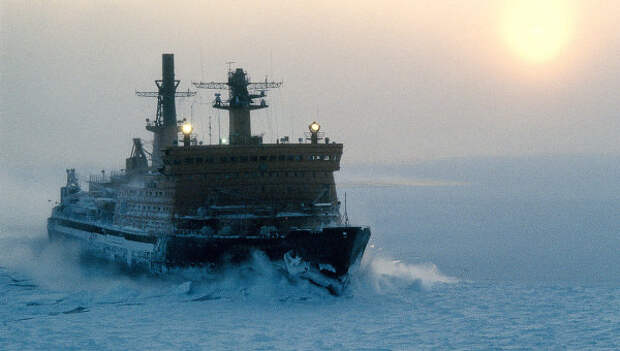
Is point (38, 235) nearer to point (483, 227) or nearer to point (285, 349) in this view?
point (483, 227)

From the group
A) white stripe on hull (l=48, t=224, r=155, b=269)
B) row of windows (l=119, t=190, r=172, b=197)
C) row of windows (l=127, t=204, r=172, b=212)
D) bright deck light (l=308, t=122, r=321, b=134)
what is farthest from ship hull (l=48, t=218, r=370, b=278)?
bright deck light (l=308, t=122, r=321, b=134)

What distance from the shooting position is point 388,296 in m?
34.1

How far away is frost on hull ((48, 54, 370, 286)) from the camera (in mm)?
33719

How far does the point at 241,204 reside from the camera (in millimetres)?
36219

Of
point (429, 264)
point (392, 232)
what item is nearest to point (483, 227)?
point (392, 232)

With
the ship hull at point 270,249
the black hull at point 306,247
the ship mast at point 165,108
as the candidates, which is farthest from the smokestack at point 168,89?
the black hull at point 306,247

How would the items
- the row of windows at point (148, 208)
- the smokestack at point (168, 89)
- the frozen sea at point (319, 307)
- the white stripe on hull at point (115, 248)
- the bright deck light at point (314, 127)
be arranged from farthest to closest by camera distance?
the smokestack at point (168, 89), the white stripe on hull at point (115, 248), the row of windows at point (148, 208), the bright deck light at point (314, 127), the frozen sea at point (319, 307)

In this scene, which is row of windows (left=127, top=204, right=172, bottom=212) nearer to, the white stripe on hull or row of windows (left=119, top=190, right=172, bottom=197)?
row of windows (left=119, top=190, right=172, bottom=197)

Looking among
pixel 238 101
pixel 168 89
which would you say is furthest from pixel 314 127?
pixel 168 89

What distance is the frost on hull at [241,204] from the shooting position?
3372cm

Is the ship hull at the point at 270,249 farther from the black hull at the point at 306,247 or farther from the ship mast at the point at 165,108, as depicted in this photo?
the ship mast at the point at 165,108

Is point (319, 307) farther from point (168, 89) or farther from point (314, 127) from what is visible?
point (168, 89)

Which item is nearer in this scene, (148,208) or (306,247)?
(306,247)

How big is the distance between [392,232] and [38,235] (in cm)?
3562
